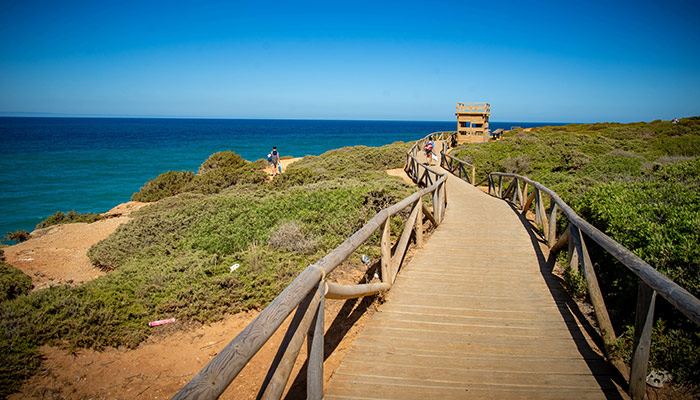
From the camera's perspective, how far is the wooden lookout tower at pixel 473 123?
3434cm

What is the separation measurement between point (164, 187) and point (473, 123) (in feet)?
91.7

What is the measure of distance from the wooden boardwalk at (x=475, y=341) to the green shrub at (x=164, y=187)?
16.7 metres

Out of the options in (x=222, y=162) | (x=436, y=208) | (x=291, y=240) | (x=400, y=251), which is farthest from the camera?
(x=222, y=162)

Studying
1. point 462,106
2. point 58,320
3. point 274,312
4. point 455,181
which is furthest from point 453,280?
point 462,106

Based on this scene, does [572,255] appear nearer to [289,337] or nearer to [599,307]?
[599,307]

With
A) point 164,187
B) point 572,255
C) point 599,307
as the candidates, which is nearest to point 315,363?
point 599,307

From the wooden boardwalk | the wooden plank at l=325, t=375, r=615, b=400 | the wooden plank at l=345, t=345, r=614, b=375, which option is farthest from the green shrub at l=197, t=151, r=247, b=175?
the wooden plank at l=325, t=375, r=615, b=400

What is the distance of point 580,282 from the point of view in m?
4.47

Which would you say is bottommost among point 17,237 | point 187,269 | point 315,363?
point 17,237

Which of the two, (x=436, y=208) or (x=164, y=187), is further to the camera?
(x=164, y=187)

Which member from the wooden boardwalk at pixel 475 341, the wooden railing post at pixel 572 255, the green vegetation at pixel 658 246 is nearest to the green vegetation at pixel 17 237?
the wooden boardwalk at pixel 475 341

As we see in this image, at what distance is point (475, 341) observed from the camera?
3574 mm

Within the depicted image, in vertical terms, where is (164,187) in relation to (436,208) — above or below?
below

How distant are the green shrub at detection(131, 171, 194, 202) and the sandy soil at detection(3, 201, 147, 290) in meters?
5.28
